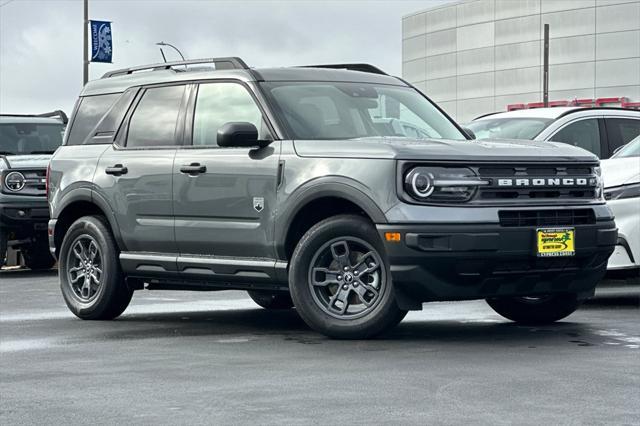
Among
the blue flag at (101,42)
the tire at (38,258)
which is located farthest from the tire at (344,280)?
the blue flag at (101,42)

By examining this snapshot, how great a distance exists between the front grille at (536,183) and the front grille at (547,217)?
0.33ft

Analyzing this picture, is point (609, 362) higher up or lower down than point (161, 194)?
lower down

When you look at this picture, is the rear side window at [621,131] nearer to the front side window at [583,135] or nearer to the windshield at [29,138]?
the front side window at [583,135]

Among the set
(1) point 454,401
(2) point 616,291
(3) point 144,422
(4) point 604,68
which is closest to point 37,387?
(3) point 144,422

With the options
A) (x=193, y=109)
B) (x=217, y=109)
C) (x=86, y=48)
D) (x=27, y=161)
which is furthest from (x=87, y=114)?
(x=86, y=48)

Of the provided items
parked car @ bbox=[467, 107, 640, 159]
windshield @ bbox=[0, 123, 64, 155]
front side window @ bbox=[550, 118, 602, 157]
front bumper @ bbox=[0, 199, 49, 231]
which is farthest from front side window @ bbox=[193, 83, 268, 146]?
windshield @ bbox=[0, 123, 64, 155]

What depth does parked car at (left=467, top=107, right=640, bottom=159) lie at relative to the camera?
14.4m

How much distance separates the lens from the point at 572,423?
622 cm

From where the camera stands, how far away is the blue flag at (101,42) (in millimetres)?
45000

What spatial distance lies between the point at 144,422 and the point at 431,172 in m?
3.15

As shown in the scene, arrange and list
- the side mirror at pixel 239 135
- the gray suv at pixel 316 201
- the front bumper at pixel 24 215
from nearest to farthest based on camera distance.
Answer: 1. the gray suv at pixel 316 201
2. the side mirror at pixel 239 135
3. the front bumper at pixel 24 215

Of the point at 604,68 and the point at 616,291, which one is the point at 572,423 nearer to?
the point at 616,291

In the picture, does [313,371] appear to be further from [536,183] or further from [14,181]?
[14,181]

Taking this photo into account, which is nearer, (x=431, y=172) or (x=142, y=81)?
(x=431, y=172)
